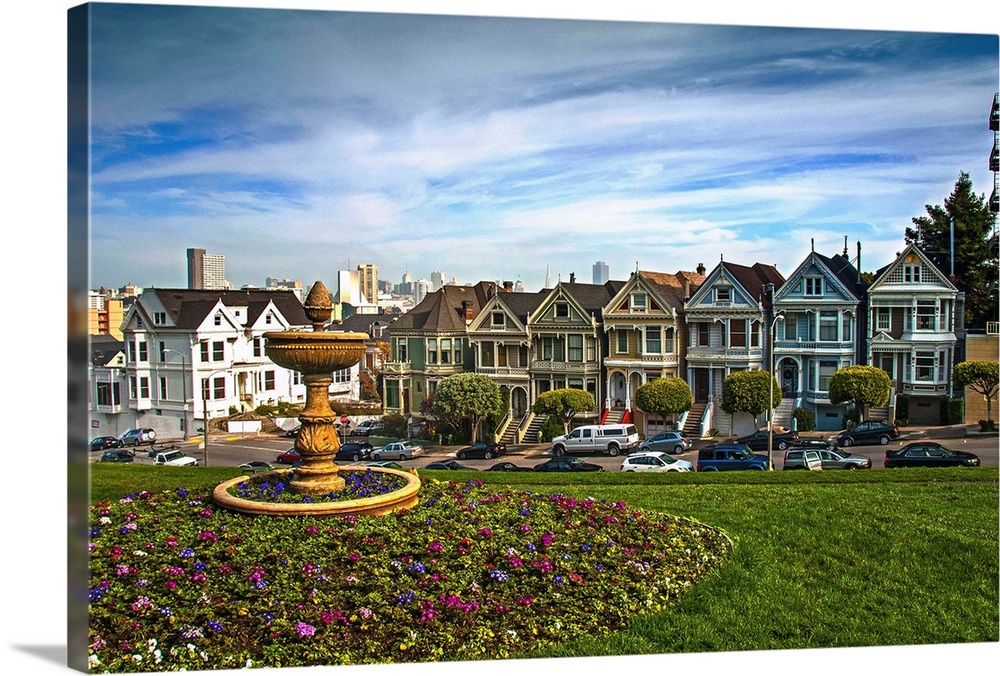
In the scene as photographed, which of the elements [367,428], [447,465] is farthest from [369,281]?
[447,465]

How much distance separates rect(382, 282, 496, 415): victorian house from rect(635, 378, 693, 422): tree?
337 centimetres

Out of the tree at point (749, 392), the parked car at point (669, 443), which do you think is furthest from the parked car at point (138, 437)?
the tree at point (749, 392)

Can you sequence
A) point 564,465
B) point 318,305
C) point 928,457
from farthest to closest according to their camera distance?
1. point 564,465
2. point 928,457
3. point 318,305

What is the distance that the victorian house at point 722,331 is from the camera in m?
16.9

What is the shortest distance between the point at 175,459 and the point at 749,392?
10.7m

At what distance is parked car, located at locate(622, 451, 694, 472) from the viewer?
1636 cm

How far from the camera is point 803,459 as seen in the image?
53.5 feet

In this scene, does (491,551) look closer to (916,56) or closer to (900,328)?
(916,56)

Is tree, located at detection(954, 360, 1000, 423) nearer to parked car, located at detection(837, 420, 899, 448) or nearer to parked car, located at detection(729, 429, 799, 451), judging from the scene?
parked car, located at detection(837, 420, 899, 448)

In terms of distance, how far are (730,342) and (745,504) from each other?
5631 millimetres

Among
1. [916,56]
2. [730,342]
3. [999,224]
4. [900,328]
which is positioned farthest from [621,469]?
[916,56]

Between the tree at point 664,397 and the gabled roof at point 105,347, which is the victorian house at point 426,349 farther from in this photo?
the gabled roof at point 105,347

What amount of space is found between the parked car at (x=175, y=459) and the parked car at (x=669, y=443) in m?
8.57

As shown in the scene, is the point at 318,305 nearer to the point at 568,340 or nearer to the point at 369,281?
the point at 369,281
